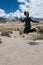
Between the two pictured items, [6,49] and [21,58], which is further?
[6,49]

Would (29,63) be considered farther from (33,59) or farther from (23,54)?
(23,54)

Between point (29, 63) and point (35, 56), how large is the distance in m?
1.05

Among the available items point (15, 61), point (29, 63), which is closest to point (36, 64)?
point (29, 63)

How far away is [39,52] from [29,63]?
1.80 metres

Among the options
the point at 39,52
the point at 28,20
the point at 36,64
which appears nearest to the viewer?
the point at 36,64

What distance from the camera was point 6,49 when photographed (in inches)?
407

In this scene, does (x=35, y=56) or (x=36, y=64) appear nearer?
(x=36, y=64)

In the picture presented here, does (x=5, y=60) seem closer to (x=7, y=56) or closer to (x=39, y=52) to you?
(x=7, y=56)

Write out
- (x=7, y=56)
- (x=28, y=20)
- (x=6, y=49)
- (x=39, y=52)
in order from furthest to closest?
(x=28, y=20)
(x=6, y=49)
(x=39, y=52)
(x=7, y=56)

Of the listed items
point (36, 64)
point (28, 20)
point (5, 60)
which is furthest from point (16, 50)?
point (28, 20)

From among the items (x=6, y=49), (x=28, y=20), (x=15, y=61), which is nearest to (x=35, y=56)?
(x=15, y=61)

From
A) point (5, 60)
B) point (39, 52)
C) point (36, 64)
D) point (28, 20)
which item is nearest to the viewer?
point (36, 64)

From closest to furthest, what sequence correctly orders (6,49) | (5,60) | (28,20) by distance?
(5,60), (6,49), (28,20)

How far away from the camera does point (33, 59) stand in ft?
27.2
